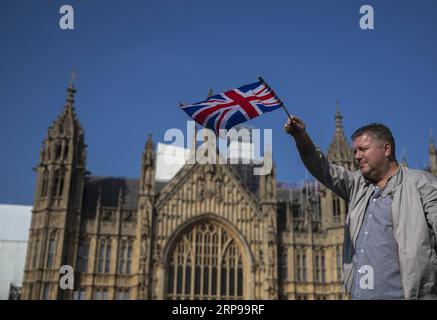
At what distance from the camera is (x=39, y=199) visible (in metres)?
32.8

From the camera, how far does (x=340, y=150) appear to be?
3653cm

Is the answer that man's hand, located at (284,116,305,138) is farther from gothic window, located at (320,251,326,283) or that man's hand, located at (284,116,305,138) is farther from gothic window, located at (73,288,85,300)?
gothic window, located at (320,251,326,283)

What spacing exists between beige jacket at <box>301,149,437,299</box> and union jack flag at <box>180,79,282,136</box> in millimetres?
2179

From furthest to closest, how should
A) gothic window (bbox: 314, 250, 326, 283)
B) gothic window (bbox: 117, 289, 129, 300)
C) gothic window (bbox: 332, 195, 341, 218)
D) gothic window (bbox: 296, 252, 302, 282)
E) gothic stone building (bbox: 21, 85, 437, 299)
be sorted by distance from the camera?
gothic window (bbox: 332, 195, 341, 218)
gothic window (bbox: 314, 250, 326, 283)
gothic window (bbox: 296, 252, 302, 282)
gothic window (bbox: 117, 289, 129, 300)
gothic stone building (bbox: 21, 85, 437, 299)

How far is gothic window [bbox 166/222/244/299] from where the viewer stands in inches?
1243

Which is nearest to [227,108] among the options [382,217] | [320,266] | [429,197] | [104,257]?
[382,217]

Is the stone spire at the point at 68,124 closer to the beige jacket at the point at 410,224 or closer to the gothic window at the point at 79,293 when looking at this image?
the gothic window at the point at 79,293

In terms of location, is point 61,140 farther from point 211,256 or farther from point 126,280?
point 211,256

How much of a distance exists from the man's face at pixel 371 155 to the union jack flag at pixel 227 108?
2.20 meters

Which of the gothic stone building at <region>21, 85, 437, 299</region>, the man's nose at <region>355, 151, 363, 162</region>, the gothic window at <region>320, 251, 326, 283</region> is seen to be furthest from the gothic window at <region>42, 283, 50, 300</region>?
the man's nose at <region>355, 151, 363, 162</region>

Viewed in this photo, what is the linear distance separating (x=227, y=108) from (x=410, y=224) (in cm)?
318

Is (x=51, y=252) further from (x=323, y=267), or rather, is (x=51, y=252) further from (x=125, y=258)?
(x=323, y=267)

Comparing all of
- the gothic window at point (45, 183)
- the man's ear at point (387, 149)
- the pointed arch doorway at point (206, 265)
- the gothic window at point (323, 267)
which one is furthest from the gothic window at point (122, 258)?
the man's ear at point (387, 149)

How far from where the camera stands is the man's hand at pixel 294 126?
12.9 feet
